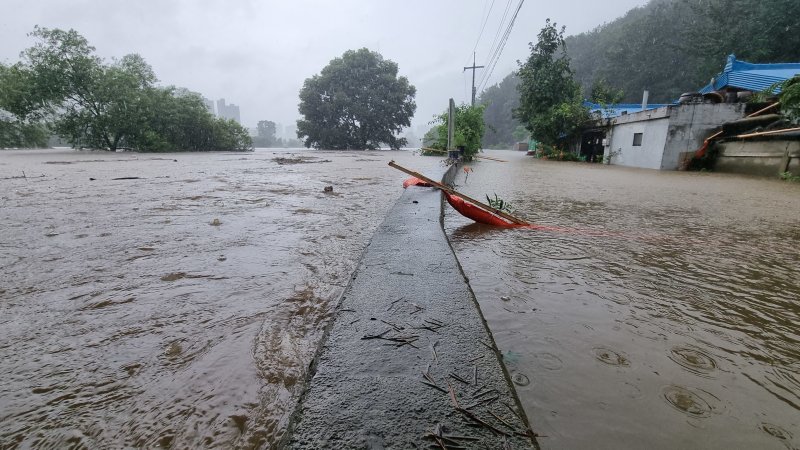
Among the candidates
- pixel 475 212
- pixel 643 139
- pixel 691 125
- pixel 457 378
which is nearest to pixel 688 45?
pixel 643 139

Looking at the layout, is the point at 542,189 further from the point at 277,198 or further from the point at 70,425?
the point at 70,425

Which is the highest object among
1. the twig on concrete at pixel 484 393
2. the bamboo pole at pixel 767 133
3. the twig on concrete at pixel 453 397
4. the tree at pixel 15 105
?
the tree at pixel 15 105

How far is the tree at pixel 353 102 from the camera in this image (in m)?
32.4

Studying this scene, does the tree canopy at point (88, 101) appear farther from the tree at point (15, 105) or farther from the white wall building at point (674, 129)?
the white wall building at point (674, 129)

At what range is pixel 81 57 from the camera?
18.5 metres

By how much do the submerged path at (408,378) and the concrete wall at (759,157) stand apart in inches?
465

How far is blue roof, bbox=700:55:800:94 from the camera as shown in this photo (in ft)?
39.7

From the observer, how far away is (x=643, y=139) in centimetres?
1299

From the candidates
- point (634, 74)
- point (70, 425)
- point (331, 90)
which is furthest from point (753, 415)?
point (634, 74)

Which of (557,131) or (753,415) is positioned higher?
(557,131)

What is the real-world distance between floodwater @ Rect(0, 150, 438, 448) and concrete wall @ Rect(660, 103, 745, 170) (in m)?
12.9

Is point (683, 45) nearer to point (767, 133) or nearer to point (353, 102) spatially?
point (353, 102)

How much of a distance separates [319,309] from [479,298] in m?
0.88

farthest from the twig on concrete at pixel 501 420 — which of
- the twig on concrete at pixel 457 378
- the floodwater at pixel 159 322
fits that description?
the floodwater at pixel 159 322
